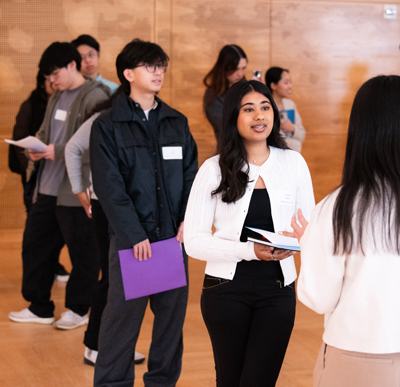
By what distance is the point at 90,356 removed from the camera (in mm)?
3207

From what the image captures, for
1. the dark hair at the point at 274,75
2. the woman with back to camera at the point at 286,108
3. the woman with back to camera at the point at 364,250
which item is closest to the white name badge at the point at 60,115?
the woman with back to camera at the point at 286,108

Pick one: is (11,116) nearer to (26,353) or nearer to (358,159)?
(26,353)

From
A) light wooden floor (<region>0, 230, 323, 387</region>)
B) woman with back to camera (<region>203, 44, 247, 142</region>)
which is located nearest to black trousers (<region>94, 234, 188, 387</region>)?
light wooden floor (<region>0, 230, 323, 387</region>)

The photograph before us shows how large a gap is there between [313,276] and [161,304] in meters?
1.42

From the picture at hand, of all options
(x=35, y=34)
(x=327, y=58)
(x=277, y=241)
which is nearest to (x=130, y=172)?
(x=277, y=241)

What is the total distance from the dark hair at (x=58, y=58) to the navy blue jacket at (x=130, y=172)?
1.23m

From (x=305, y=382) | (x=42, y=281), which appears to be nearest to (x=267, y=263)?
(x=305, y=382)

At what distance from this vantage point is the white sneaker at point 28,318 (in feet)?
12.8

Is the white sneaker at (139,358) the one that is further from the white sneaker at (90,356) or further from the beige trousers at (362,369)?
the beige trousers at (362,369)

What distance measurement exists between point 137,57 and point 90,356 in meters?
1.67

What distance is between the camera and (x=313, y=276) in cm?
147

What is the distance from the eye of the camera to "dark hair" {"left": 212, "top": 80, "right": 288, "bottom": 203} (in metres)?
2.08

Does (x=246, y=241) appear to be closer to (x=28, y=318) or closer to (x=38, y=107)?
(x=28, y=318)

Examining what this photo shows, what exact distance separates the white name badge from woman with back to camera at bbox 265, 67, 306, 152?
197cm
